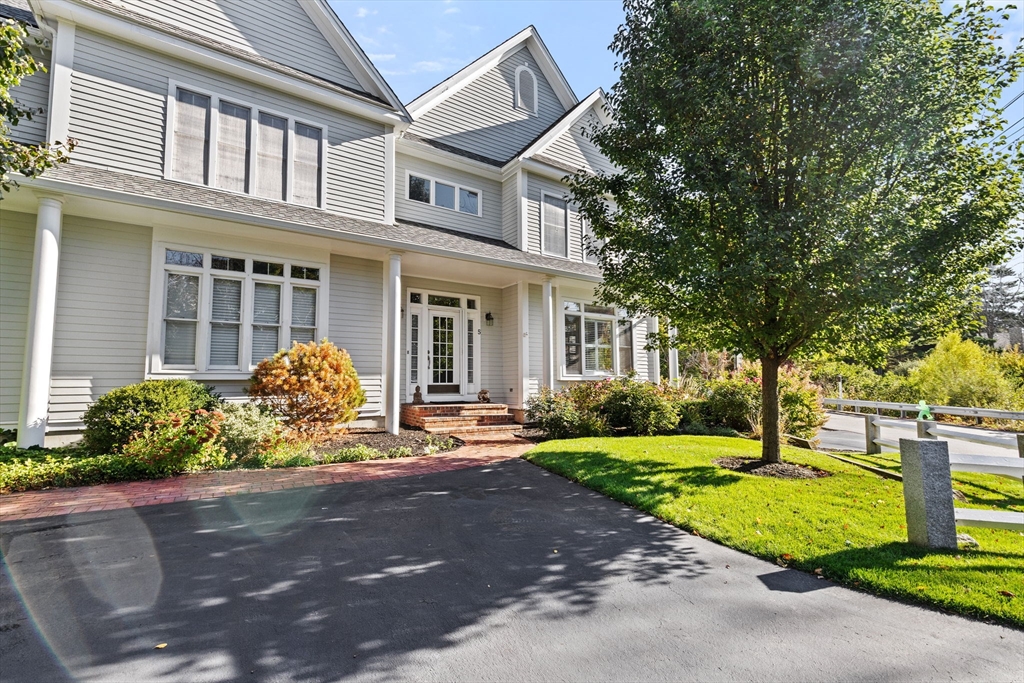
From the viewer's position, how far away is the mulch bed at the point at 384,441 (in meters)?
8.29

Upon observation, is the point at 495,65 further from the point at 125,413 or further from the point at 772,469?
the point at 772,469

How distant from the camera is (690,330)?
25.3ft

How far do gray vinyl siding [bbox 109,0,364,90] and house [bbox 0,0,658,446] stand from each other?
0.04 metres

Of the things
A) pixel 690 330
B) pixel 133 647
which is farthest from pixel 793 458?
pixel 133 647

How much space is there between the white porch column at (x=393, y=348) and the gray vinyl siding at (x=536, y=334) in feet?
13.2

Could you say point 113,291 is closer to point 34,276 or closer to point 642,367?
point 34,276

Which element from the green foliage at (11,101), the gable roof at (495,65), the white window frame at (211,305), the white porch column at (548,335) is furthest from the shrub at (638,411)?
the green foliage at (11,101)

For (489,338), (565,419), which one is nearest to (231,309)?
(489,338)

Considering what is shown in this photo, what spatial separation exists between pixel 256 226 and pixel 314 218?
42.1 inches

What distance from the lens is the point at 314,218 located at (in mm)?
8992

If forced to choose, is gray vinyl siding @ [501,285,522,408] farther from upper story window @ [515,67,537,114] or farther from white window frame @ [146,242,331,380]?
upper story window @ [515,67,537,114]

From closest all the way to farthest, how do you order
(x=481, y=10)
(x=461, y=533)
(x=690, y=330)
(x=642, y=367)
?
(x=461, y=533)
(x=690, y=330)
(x=481, y=10)
(x=642, y=367)

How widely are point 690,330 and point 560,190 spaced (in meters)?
7.50

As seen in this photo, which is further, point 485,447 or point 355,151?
point 355,151
